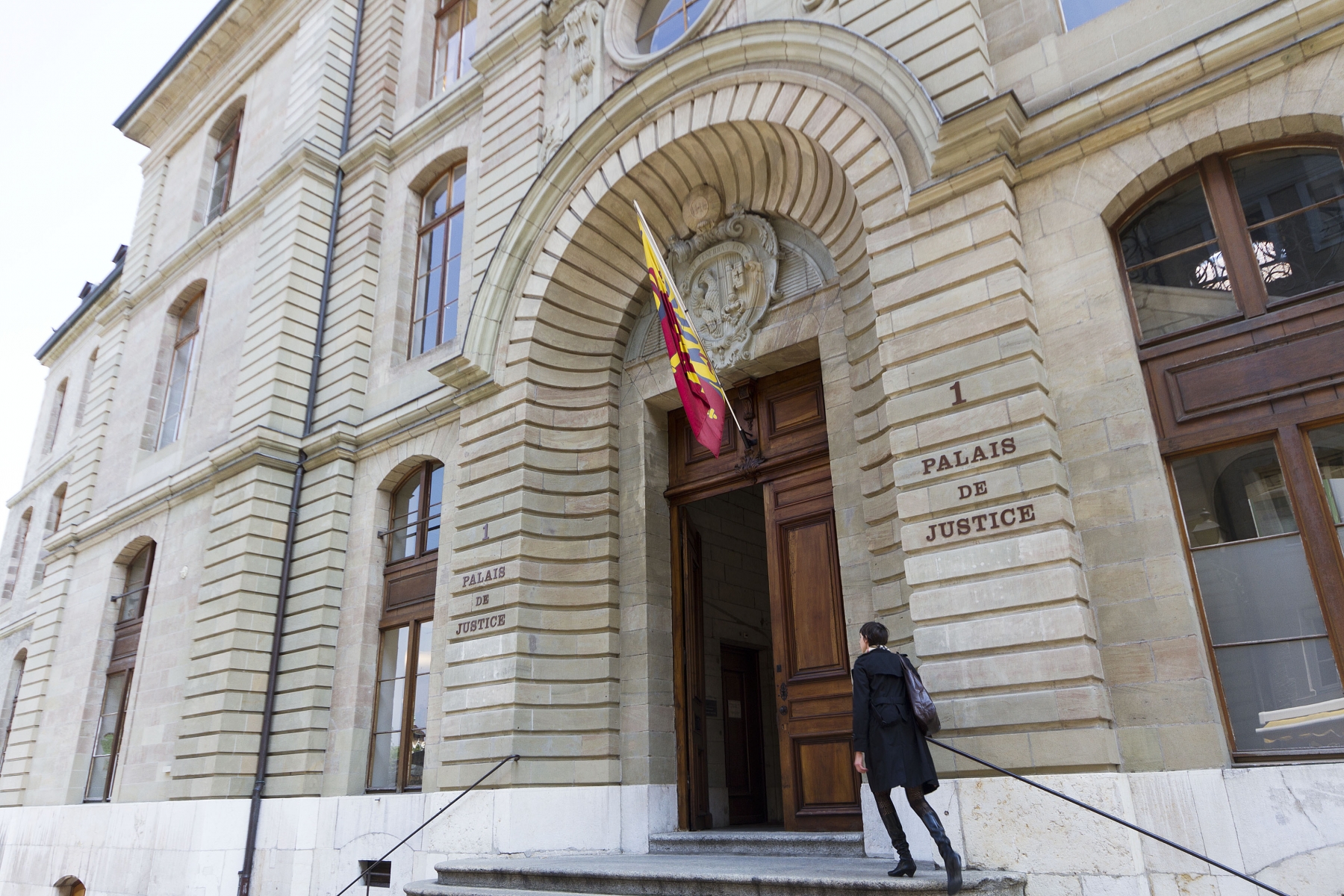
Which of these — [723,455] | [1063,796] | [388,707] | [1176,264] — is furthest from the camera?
[388,707]

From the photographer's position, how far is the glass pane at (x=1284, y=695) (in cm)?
623

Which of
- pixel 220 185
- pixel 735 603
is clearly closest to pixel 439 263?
pixel 735 603

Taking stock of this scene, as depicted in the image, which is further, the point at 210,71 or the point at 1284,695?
the point at 210,71

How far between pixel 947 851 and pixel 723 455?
614 centimetres

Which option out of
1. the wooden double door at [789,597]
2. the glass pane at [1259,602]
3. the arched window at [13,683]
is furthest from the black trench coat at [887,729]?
the arched window at [13,683]

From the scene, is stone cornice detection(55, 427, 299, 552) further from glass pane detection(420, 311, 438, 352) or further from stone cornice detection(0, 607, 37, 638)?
stone cornice detection(0, 607, 37, 638)

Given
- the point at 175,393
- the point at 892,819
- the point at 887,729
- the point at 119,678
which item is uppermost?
the point at 175,393

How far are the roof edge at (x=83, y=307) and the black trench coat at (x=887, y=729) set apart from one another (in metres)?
23.0

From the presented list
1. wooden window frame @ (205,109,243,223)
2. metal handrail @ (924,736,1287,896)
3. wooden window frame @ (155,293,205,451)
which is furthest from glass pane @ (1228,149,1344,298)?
wooden window frame @ (205,109,243,223)

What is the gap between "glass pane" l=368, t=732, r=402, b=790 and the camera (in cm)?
1247

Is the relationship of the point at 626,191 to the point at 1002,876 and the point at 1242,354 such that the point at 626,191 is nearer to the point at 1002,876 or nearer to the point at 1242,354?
the point at 1242,354

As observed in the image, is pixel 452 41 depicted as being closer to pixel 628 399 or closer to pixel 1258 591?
pixel 628 399

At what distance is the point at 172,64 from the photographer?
2166 cm

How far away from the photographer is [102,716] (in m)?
Result: 17.0
